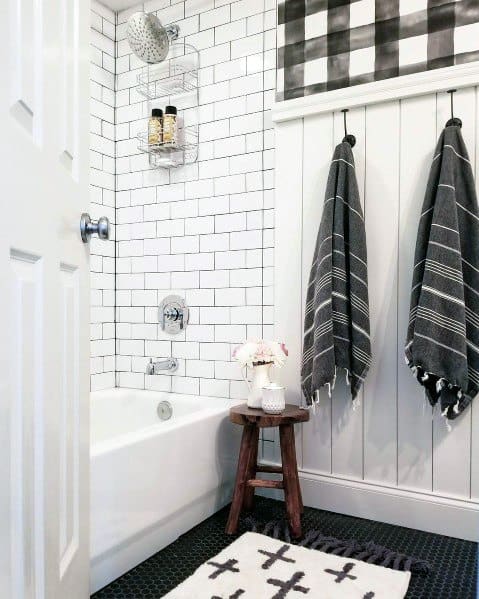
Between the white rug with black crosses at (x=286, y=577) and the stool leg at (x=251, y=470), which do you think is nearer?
the white rug with black crosses at (x=286, y=577)

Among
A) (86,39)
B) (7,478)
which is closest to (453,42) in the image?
(86,39)

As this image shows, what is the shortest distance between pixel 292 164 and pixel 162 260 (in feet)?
2.94

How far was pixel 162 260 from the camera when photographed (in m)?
2.94

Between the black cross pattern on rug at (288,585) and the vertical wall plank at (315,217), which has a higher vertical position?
the vertical wall plank at (315,217)

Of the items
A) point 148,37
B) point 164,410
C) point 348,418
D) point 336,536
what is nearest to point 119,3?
point 148,37

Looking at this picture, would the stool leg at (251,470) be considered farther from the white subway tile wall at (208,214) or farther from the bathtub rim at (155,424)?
the white subway tile wall at (208,214)

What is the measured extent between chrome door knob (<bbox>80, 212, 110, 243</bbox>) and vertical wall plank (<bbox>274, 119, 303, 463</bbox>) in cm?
141

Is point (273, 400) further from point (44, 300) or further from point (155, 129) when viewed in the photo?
point (155, 129)

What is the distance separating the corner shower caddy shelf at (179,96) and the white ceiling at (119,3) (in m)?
0.39

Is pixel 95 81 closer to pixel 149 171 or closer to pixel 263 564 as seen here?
pixel 149 171

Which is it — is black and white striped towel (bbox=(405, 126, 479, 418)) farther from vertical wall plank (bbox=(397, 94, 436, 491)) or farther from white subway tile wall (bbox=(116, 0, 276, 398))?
A: white subway tile wall (bbox=(116, 0, 276, 398))

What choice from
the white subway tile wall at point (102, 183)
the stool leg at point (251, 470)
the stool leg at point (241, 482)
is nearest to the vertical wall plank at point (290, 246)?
the stool leg at point (251, 470)

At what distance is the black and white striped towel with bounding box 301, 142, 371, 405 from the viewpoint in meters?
2.19

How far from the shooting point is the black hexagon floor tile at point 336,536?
171 centimetres
